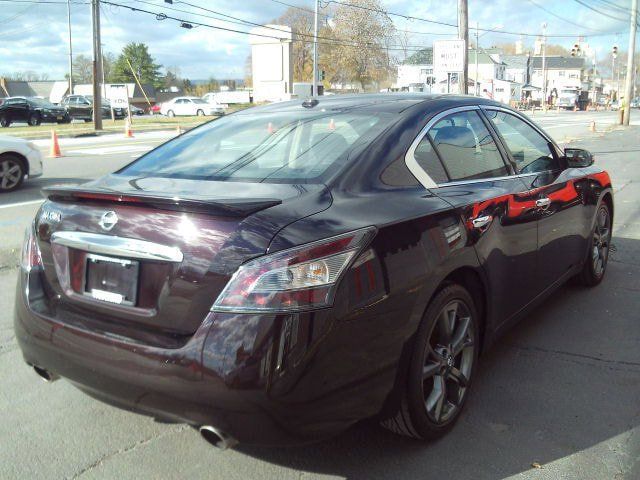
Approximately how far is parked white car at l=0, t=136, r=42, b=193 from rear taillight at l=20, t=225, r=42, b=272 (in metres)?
8.53

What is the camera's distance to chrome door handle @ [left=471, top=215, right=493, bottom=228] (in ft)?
10.4

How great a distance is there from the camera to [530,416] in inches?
127

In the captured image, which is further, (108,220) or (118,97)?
(118,97)

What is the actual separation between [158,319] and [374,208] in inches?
38.5

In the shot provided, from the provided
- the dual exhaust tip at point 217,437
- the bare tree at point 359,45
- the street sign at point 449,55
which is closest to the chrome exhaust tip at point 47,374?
the dual exhaust tip at point 217,437

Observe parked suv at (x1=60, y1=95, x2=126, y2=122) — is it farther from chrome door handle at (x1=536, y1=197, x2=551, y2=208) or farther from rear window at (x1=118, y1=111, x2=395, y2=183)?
chrome door handle at (x1=536, y1=197, x2=551, y2=208)

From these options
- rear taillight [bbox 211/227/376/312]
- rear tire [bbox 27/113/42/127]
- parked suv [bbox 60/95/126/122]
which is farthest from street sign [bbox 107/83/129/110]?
rear taillight [bbox 211/227/376/312]

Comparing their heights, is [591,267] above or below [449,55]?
below

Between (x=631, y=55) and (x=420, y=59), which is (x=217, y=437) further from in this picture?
(x=420, y=59)

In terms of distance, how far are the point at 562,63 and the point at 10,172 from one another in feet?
429

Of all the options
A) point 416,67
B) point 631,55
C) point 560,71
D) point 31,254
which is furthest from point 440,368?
point 560,71

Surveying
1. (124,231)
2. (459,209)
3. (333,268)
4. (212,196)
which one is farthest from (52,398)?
(459,209)

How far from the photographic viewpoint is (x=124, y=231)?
2496 millimetres

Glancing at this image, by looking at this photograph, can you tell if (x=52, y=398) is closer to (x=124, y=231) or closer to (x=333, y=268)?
(x=124, y=231)
